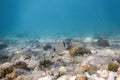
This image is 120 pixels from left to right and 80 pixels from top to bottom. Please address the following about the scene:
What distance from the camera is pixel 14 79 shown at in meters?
5.78

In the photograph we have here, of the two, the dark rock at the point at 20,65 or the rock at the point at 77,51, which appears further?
the rock at the point at 77,51

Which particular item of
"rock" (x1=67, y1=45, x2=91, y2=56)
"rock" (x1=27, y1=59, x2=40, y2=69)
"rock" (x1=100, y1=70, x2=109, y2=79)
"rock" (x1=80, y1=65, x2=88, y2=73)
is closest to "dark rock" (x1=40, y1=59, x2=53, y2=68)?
"rock" (x1=27, y1=59, x2=40, y2=69)

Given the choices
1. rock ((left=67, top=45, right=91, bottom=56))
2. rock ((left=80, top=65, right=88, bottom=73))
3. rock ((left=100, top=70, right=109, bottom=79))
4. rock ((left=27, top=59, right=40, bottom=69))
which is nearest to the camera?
rock ((left=100, top=70, right=109, bottom=79))

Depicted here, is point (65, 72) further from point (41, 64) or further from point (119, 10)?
point (119, 10)

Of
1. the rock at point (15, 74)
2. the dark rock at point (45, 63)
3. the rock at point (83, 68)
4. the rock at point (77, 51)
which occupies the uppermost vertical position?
the rock at point (77, 51)

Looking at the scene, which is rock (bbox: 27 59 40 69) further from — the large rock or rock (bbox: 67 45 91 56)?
rock (bbox: 67 45 91 56)

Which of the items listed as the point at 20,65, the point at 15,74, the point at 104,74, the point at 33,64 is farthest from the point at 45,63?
the point at 104,74

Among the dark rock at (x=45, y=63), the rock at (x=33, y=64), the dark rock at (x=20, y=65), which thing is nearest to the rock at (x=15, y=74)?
the dark rock at (x=20, y=65)

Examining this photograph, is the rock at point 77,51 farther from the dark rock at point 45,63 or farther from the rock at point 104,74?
the rock at point 104,74

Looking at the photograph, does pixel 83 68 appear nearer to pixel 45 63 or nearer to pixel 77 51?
pixel 45 63

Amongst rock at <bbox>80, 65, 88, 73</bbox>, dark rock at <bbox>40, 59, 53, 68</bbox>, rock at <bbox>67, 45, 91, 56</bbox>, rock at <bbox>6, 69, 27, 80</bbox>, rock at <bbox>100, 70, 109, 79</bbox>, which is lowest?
rock at <bbox>100, 70, 109, 79</bbox>

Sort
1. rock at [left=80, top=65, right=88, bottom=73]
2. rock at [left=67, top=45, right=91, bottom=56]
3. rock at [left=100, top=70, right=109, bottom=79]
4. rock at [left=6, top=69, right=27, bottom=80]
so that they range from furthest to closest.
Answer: rock at [left=67, top=45, right=91, bottom=56]
rock at [left=80, top=65, right=88, bottom=73]
rock at [left=6, top=69, right=27, bottom=80]
rock at [left=100, top=70, right=109, bottom=79]

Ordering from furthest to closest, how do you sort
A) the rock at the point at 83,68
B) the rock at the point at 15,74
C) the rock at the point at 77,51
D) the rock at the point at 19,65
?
the rock at the point at 77,51
the rock at the point at 19,65
the rock at the point at 83,68
the rock at the point at 15,74

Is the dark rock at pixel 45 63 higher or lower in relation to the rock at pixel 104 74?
higher
